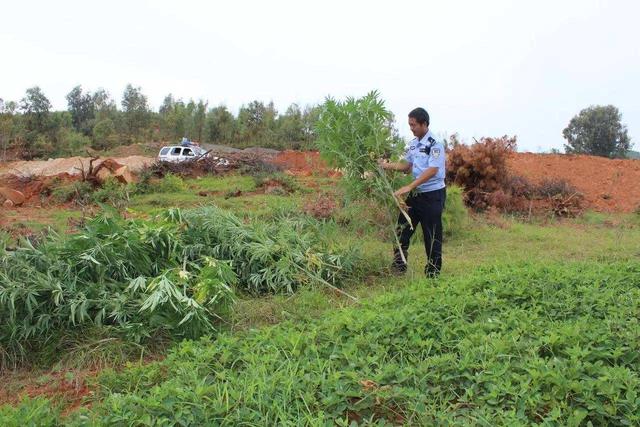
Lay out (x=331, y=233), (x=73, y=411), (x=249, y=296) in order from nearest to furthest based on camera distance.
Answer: (x=73, y=411) < (x=249, y=296) < (x=331, y=233)

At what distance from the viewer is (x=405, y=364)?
2.93 meters

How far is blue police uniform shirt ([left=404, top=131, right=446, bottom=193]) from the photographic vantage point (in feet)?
17.5

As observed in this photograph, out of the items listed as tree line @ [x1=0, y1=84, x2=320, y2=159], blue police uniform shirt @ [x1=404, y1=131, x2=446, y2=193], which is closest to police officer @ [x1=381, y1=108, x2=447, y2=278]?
blue police uniform shirt @ [x1=404, y1=131, x2=446, y2=193]

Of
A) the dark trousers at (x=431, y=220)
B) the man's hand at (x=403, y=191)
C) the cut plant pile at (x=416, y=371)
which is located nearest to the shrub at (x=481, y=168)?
the dark trousers at (x=431, y=220)

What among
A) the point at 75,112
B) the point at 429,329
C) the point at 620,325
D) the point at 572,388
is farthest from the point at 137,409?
the point at 75,112

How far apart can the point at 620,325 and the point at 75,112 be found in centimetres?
4615

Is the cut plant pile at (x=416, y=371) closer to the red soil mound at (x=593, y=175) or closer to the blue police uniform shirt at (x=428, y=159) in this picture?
the blue police uniform shirt at (x=428, y=159)

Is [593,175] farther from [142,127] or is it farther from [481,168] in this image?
[142,127]

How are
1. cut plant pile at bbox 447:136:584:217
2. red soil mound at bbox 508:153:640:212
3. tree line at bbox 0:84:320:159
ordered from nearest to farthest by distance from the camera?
cut plant pile at bbox 447:136:584:217 → red soil mound at bbox 508:153:640:212 → tree line at bbox 0:84:320:159

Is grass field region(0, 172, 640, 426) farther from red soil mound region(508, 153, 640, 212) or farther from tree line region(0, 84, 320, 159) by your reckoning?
tree line region(0, 84, 320, 159)

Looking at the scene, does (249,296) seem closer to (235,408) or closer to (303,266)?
(303,266)

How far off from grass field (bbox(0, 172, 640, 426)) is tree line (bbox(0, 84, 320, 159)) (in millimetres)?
26884

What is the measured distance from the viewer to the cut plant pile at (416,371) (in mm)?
2402

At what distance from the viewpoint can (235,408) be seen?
2.44 m
